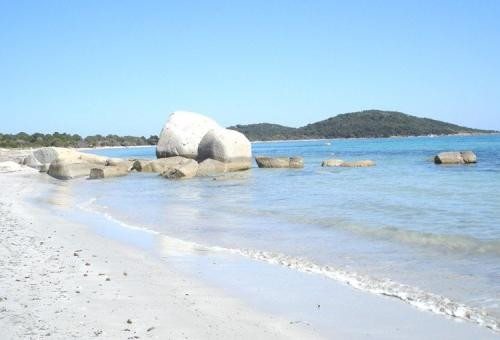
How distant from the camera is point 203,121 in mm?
33250

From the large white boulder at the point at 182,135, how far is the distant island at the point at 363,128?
12136 centimetres

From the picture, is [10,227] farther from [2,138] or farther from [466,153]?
[2,138]

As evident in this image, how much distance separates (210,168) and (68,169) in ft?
24.1

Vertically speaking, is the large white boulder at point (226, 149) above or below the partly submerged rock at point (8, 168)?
above

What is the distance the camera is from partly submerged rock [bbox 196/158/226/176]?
27.6 m

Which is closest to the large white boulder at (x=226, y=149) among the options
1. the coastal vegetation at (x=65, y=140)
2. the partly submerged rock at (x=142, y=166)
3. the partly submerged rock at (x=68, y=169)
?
the partly submerged rock at (x=142, y=166)

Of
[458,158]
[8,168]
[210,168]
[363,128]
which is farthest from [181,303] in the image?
[363,128]

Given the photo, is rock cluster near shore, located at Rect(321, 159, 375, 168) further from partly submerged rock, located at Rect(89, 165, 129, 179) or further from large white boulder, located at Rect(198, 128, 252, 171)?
partly submerged rock, located at Rect(89, 165, 129, 179)

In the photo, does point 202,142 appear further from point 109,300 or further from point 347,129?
point 347,129

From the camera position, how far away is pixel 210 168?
2797 centimetres

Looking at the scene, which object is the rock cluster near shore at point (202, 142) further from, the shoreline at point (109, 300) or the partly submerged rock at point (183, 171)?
the shoreline at point (109, 300)

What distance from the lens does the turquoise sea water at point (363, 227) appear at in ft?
21.1

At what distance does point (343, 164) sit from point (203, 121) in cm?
915

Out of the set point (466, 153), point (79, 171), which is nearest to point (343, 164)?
point (466, 153)
